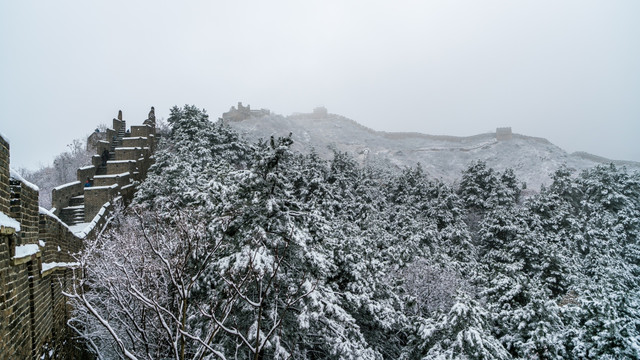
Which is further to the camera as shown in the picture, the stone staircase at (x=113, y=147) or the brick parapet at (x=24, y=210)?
the stone staircase at (x=113, y=147)

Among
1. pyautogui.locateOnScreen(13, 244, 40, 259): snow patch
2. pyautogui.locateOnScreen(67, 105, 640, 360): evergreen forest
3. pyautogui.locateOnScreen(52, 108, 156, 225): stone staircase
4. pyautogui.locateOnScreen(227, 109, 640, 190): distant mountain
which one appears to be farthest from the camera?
pyautogui.locateOnScreen(227, 109, 640, 190): distant mountain

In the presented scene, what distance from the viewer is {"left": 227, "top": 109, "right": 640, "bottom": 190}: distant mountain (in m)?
74.1

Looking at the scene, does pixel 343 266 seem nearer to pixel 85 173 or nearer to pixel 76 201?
pixel 76 201

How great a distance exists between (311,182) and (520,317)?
13662mm

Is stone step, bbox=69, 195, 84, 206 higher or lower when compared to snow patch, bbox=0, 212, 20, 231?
lower

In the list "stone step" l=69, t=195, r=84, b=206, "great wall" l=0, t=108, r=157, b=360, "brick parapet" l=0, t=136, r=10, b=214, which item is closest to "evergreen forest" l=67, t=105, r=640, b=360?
"great wall" l=0, t=108, r=157, b=360

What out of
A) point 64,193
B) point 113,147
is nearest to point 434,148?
point 113,147

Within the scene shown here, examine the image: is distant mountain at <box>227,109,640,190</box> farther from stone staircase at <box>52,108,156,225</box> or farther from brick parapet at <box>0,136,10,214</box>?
brick parapet at <box>0,136,10,214</box>

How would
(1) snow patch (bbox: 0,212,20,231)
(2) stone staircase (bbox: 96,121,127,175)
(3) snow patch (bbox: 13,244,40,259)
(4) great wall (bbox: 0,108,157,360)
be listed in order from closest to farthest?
(1) snow patch (bbox: 0,212,20,231), (4) great wall (bbox: 0,108,157,360), (3) snow patch (bbox: 13,244,40,259), (2) stone staircase (bbox: 96,121,127,175)

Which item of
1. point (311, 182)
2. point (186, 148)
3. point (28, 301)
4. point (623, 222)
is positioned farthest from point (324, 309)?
point (623, 222)

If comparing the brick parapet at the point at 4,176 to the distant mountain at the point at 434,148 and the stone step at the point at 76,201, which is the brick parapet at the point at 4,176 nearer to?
the stone step at the point at 76,201

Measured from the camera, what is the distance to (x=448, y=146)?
95250mm

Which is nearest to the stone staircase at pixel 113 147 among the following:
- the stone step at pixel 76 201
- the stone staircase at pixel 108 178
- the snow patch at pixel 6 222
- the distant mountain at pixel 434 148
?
the stone staircase at pixel 108 178

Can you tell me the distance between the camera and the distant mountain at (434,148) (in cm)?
7412
